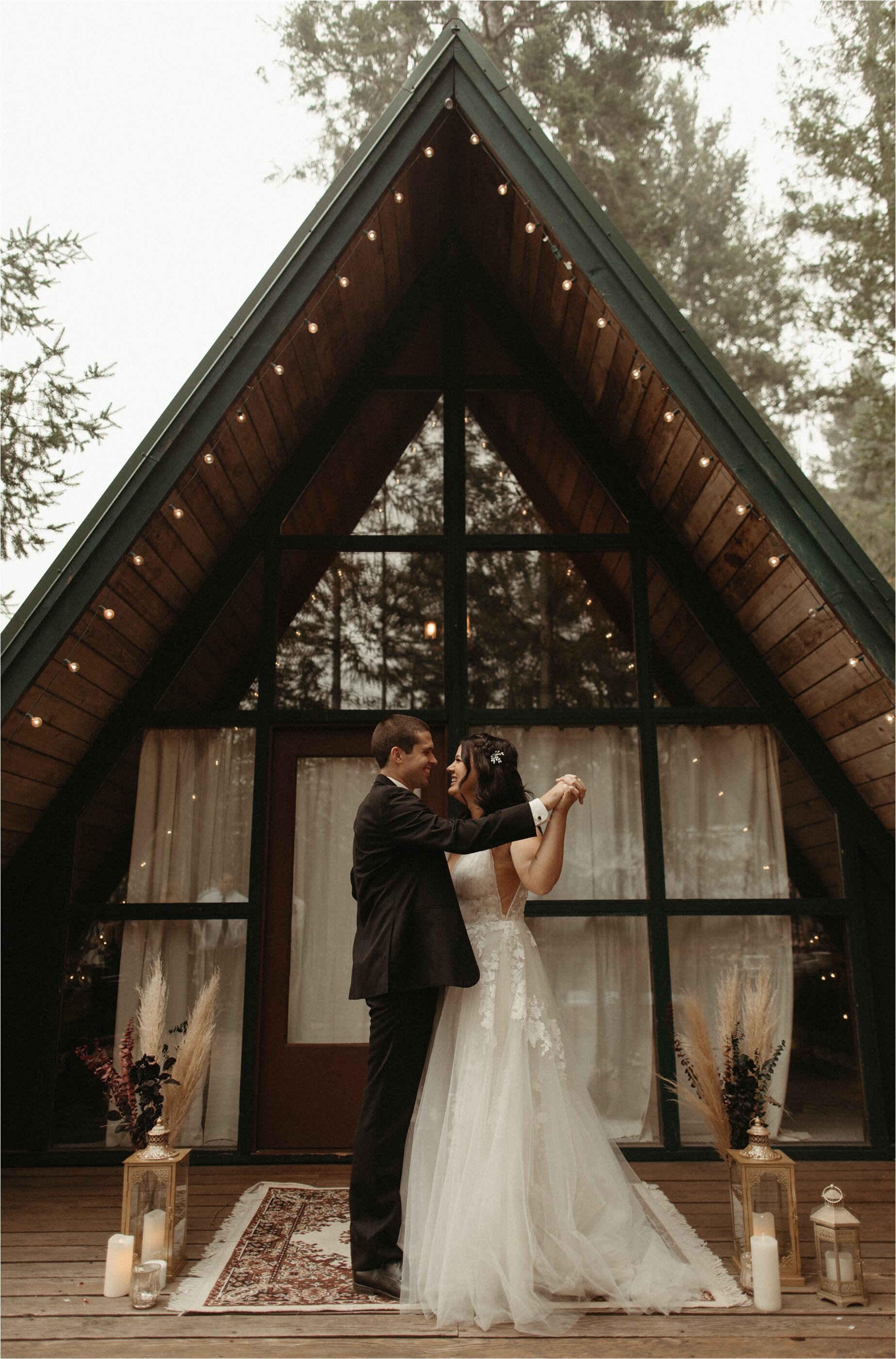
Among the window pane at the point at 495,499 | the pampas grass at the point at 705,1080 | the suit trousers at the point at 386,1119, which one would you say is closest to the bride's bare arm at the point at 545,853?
the suit trousers at the point at 386,1119

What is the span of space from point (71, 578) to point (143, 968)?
6.38 ft

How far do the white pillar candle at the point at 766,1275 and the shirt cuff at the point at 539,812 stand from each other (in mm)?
1336

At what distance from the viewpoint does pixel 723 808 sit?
4422mm

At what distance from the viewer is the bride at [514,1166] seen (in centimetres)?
248

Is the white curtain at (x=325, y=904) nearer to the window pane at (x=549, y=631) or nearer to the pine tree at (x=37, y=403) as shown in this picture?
the window pane at (x=549, y=631)

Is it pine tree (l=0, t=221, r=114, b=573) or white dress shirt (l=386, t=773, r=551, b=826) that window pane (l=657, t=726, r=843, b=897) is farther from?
pine tree (l=0, t=221, r=114, b=573)

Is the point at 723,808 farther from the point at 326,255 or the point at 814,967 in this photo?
the point at 326,255

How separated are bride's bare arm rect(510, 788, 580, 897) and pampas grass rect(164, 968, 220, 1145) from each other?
1203 millimetres

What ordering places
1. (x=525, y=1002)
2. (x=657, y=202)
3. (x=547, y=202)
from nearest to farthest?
(x=525, y=1002) < (x=547, y=202) < (x=657, y=202)

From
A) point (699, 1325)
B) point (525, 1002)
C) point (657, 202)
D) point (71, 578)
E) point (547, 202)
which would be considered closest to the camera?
point (699, 1325)

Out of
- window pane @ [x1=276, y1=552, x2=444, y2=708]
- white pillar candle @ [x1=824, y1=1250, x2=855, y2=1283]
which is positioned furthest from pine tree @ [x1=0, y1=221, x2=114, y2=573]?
white pillar candle @ [x1=824, y1=1250, x2=855, y2=1283]

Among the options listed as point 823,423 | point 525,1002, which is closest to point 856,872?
point 525,1002

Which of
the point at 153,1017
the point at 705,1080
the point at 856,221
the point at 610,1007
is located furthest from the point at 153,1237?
the point at 856,221

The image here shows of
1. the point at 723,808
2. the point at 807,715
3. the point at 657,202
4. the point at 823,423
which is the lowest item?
the point at 723,808
